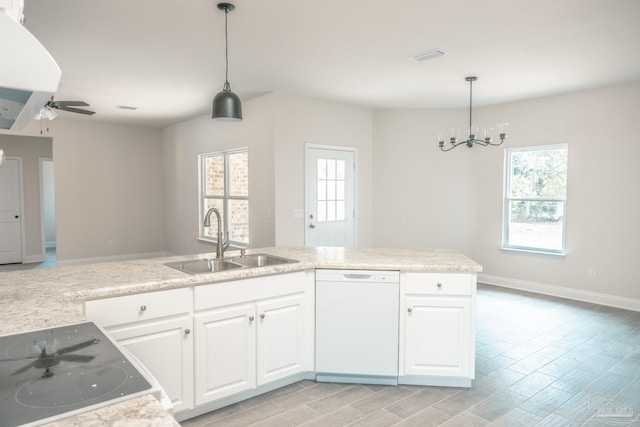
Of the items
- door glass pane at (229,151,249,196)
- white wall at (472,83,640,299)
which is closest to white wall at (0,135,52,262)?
door glass pane at (229,151,249,196)

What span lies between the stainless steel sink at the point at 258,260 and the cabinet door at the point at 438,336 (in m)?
0.92

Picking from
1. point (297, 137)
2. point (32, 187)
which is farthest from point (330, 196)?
point (32, 187)

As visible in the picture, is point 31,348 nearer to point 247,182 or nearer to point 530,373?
point 530,373

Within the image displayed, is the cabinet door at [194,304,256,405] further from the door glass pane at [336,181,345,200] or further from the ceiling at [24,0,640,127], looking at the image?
the door glass pane at [336,181,345,200]

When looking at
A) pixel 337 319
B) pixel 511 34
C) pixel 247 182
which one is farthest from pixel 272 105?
pixel 337 319

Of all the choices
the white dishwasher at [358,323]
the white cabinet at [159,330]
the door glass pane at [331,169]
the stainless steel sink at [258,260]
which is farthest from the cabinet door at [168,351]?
the door glass pane at [331,169]

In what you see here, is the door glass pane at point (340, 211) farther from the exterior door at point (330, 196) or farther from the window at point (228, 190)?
the window at point (228, 190)

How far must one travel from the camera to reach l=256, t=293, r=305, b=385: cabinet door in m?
2.64

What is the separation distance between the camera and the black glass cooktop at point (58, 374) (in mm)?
964

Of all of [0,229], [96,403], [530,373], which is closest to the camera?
[96,403]

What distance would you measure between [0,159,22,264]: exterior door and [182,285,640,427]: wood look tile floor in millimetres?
7512

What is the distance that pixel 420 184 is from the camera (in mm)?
6539

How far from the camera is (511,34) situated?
342cm

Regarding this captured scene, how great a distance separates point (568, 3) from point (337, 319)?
106 inches
